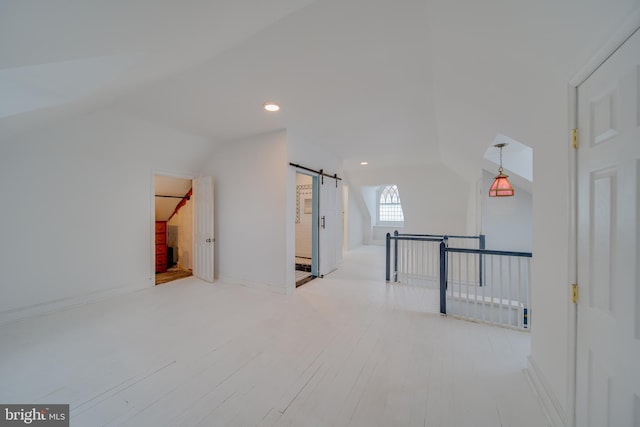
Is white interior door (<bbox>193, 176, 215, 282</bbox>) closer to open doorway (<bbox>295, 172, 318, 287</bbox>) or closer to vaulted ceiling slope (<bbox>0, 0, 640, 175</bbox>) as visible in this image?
vaulted ceiling slope (<bbox>0, 0, 640, 175</bbox>)

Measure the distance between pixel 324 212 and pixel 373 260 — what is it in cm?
277

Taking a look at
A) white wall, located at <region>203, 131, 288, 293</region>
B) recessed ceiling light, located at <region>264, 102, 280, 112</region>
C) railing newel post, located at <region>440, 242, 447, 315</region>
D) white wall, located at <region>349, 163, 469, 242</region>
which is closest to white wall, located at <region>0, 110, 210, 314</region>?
white wall, located at <region>203, 131, 288, 293</region>

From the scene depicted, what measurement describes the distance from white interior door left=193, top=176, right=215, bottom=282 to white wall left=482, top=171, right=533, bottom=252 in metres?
5.99

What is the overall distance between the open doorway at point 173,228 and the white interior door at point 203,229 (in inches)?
22.1

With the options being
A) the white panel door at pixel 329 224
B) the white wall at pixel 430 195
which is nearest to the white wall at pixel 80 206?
the white panel door at pixel 329 224

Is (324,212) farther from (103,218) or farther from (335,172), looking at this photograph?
(103,218)

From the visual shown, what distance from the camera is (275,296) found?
12.2ft

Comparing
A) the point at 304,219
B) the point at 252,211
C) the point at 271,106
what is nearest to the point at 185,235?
→ the point at 252,211

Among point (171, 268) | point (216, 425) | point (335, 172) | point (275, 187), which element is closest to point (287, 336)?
point (216, 425)

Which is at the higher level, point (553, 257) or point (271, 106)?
point (271, 106)

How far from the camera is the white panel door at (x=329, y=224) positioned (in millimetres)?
4750

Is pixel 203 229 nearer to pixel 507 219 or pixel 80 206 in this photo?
pixel 80 206

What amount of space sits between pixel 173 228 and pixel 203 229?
194 centimetres
